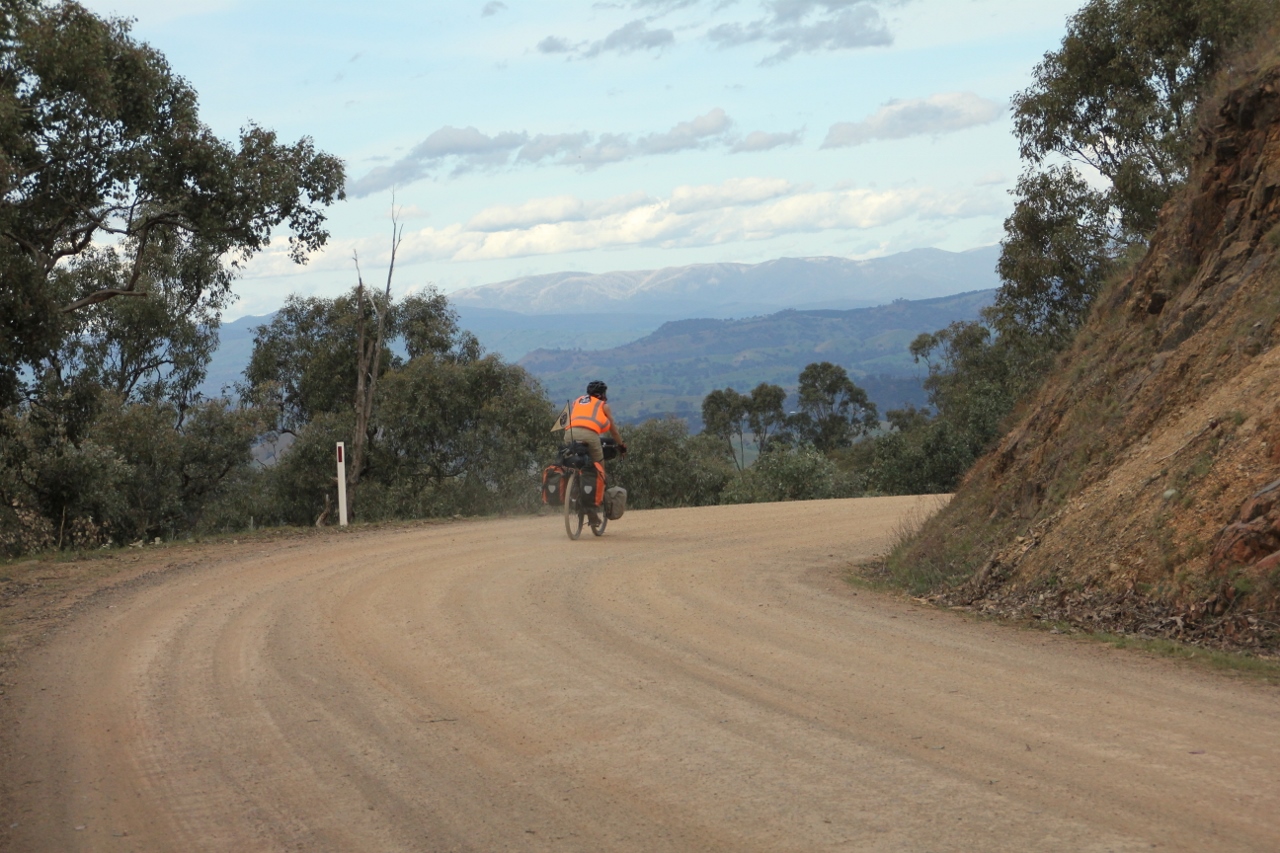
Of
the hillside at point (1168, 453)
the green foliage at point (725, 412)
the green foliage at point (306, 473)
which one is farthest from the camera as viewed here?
the green foliage at point (725, 412)

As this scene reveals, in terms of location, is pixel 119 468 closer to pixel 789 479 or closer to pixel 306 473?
pixel 306 473

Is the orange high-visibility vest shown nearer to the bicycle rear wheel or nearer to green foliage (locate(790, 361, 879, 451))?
the bicycle rear wheel

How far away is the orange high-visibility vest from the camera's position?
15.8 m

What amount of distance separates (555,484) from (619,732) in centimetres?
986

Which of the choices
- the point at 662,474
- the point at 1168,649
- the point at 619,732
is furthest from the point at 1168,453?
the point at 662,474

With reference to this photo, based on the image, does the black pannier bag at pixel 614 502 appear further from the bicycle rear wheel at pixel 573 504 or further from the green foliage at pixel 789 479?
the green foliage at pixel 789 479

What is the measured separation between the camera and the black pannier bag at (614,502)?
16312mm

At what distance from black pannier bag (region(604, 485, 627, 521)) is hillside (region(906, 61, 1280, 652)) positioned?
198 inches

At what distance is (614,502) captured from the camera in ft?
53.9

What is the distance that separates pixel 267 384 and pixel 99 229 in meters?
18.4

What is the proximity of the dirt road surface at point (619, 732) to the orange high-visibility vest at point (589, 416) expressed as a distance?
5.31 m

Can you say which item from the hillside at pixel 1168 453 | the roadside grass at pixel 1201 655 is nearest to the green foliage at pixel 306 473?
the hillside at pixel 1168 453

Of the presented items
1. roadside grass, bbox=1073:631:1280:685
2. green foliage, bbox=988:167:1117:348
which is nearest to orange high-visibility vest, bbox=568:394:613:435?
roadside grass, bbox=1073:631:1280:685

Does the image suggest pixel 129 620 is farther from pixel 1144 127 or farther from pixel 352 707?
pixel 1144 127
